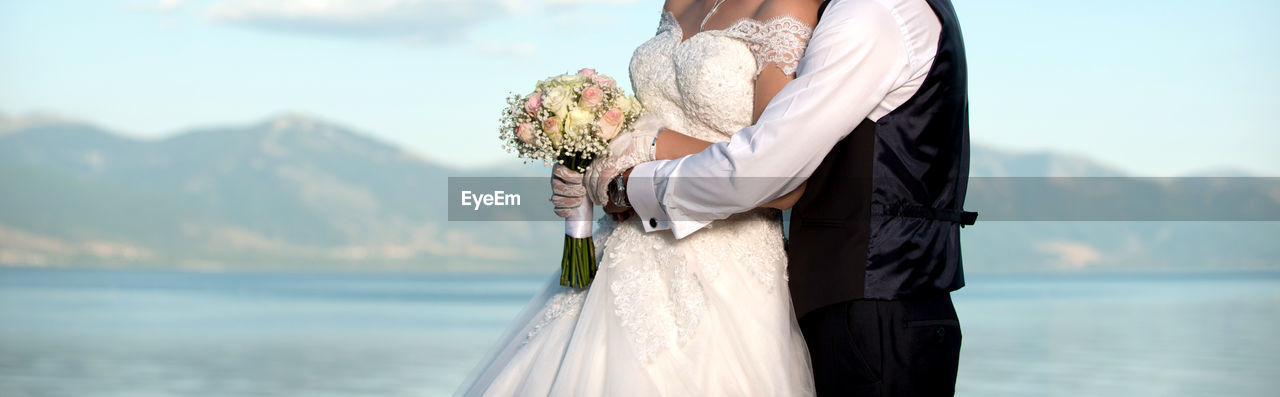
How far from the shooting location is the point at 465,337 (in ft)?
31.2

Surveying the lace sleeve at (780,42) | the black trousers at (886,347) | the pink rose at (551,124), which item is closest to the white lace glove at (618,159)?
the pink rose at (551,124)

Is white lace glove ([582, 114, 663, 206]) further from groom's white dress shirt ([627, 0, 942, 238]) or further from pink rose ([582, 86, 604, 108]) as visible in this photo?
groom's white dress shirt ([627, 0, 942, 238])

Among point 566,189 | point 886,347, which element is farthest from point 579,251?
point 886,347

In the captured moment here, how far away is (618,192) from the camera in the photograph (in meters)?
2.29

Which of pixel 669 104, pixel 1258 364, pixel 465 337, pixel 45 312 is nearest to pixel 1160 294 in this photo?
pixel 1258 364

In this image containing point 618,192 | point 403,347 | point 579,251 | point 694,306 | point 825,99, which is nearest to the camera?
point 825,99

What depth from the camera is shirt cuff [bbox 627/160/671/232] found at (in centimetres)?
217

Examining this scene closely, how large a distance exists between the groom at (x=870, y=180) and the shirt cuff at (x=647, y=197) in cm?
5

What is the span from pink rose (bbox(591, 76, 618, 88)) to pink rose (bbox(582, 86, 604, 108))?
38 mm

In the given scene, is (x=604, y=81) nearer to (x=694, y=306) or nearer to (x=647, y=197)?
(x=647, y=197)

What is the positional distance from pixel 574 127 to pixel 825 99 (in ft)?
1.75

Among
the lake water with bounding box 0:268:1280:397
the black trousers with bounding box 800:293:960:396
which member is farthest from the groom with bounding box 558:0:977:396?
the lake water with bounding box 0:268:1280:397

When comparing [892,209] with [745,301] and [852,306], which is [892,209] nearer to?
[852,306]

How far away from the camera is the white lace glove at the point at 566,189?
2371 mm
